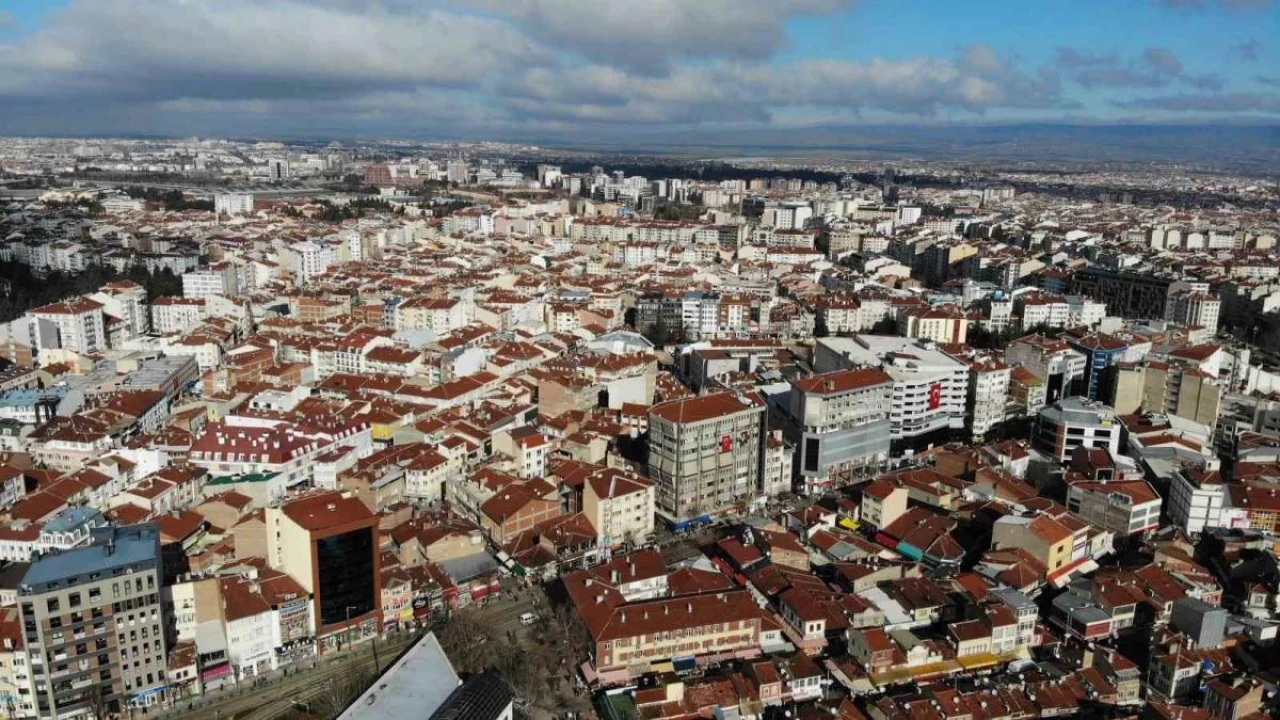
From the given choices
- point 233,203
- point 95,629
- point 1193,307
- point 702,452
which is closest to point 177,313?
point 702,452

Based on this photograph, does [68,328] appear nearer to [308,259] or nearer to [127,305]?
[127,305]

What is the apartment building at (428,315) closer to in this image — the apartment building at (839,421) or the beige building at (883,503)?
the apartment building at (839,421)

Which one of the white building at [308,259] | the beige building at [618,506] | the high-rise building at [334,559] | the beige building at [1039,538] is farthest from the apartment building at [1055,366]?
the white building at [308,259]

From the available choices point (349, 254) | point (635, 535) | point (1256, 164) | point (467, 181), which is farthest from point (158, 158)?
point (1256, 164)

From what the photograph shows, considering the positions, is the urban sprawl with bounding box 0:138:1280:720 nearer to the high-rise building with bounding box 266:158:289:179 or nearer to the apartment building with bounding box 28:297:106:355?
the apartment building with bounding box 28:297:106:355

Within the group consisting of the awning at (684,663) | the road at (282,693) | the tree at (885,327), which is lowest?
the road at (282,693)

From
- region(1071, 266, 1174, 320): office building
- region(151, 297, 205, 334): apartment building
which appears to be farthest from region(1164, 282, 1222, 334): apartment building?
region(151, 297, 205, 334): apartment building

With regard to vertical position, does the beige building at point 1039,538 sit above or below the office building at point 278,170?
below
